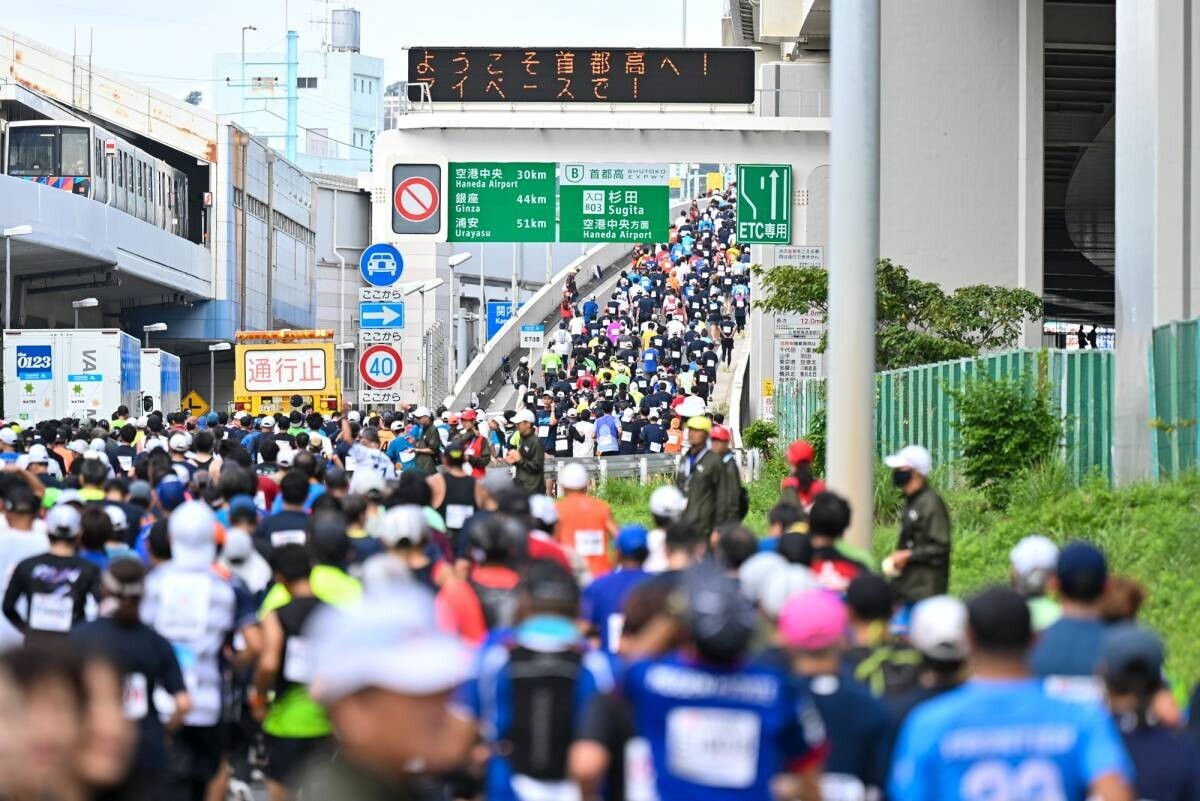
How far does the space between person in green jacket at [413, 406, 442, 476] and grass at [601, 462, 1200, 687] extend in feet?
12.2

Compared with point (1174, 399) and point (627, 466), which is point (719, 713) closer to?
point (1174, 399)

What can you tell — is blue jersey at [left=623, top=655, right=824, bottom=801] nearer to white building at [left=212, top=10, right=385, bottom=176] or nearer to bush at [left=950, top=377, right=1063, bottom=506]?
bush at [left=950, top=377, right=1063, bottom=506]

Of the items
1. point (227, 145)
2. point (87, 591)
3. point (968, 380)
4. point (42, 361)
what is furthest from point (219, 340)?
point (87, 591)

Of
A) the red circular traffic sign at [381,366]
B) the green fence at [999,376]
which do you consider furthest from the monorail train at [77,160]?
the red circular traffic sign at [381,366]

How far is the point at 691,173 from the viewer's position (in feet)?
607

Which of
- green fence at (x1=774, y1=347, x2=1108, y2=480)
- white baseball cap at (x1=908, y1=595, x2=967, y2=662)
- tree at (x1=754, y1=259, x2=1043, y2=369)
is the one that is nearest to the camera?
white baseball cap at (x1=908, y1=595, x2=967, y2=662)

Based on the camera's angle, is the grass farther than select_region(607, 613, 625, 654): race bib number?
Yes

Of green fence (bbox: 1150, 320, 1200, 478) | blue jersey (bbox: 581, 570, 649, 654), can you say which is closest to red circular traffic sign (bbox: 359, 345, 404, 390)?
green fence (bbox: 1150, 320, 1200, 478)

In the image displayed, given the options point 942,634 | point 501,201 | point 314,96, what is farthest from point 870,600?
point 314,96

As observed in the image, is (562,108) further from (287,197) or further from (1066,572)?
(287,197)

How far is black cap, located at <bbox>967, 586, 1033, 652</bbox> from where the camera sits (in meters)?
5.11

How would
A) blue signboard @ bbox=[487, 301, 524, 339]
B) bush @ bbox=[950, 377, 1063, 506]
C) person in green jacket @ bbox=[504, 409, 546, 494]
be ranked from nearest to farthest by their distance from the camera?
1. person in green jacket @ bbox=[504, 409, 546, 494]
2. bush @ bbox=[950, 377, 1063, 506]
3. blue signboard @ bbox=[487, 301, 524, 339]

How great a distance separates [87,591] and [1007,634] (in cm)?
523

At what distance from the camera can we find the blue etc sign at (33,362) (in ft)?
121
